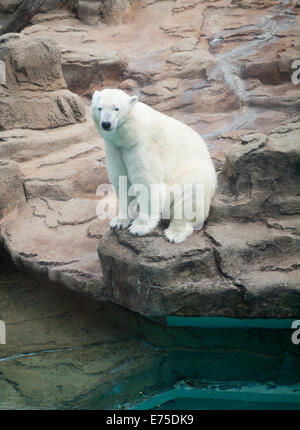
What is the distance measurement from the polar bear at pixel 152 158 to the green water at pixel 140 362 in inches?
34.5

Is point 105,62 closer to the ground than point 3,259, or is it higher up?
higher up

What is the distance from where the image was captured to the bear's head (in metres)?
3.70

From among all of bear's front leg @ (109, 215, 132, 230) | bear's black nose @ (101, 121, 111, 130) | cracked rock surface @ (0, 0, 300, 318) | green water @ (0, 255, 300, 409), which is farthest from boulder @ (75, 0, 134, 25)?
bear's black nose @ (101, 121, 111, 130)

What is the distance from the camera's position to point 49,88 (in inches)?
301

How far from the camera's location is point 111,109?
3.74 meters

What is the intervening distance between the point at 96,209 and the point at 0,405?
2.53 metres

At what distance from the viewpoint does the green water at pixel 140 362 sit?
13.2 feet

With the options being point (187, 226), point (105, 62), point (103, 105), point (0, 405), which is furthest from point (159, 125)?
point (105, 62)

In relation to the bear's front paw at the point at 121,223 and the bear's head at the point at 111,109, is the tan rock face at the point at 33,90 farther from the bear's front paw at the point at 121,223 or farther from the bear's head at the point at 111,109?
the bear's head at the point at 111,109

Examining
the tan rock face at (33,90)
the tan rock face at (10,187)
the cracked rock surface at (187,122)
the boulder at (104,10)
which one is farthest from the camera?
the boulder at (104,10)

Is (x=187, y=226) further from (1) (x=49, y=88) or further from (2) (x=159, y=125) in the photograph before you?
(1) (x=49, y=88)

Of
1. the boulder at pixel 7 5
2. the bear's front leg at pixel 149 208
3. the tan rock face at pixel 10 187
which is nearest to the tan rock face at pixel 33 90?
the tan rock face at pixel 10 187

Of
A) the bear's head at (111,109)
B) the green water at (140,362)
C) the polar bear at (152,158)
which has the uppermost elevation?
the bear's head at (111,109)

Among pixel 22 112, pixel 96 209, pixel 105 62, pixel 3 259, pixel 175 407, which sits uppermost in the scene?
pixel 105 62
